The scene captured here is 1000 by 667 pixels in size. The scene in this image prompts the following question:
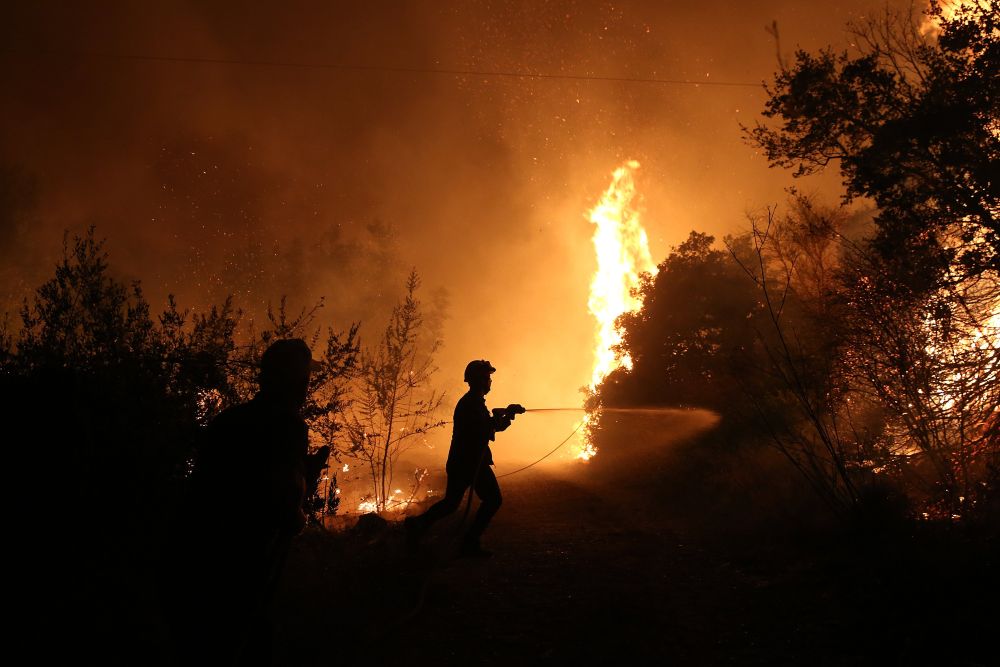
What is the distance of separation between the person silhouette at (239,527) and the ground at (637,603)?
1945mm

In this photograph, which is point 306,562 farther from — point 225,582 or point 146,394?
point 225,582

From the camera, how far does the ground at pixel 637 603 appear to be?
3891 mm

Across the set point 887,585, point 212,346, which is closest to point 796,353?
point 887,585

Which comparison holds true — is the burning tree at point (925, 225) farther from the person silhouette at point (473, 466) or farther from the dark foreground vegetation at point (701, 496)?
the person silhouette at point (473, 466)

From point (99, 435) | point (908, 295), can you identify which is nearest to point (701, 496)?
point (908, 295)

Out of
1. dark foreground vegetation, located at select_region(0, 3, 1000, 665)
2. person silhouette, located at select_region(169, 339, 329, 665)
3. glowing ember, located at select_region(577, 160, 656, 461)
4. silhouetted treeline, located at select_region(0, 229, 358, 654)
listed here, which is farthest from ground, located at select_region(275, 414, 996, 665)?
glowing ember, located at select_region(577, 160, 656, 461)

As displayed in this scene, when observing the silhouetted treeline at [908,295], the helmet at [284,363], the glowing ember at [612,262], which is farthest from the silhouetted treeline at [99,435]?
the glowing ember at [612,262]

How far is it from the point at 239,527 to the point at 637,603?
13.0ft

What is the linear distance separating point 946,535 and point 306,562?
6347 mm

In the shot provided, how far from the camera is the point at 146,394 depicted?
17.9 ft

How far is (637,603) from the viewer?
495 cm

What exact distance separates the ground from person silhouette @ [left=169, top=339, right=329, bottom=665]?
194cm

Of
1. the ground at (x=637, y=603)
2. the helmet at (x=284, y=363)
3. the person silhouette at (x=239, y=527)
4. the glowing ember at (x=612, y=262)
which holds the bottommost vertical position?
the ground at (x=637, y=603)

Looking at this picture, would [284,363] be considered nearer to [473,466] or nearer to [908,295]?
[473,466]
